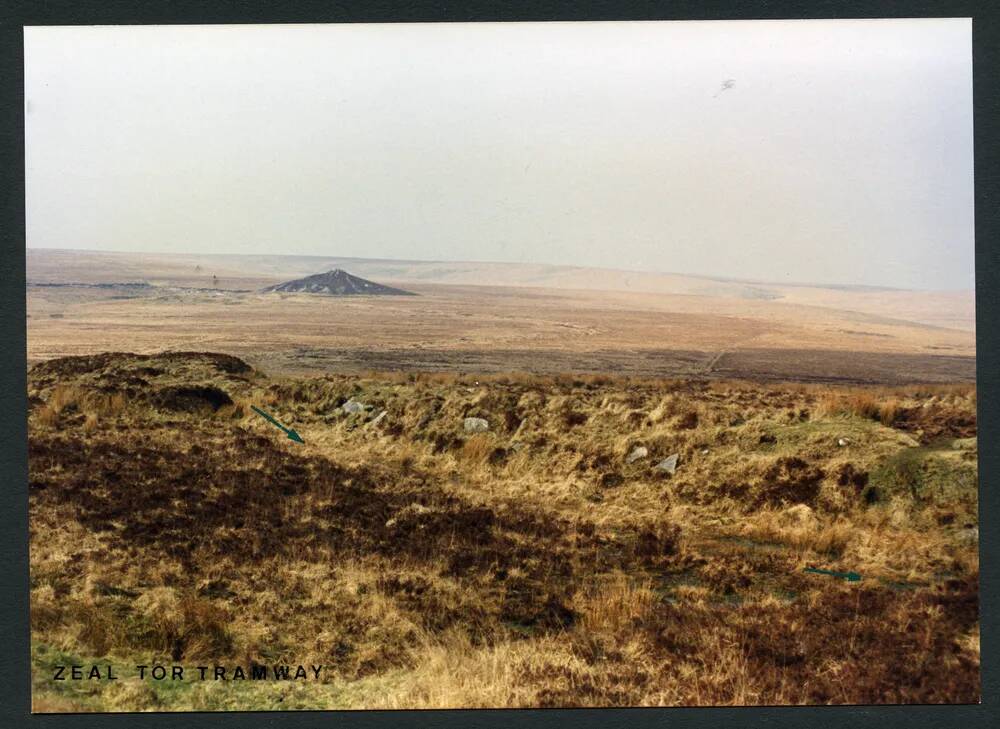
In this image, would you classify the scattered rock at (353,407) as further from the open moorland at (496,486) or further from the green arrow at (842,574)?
the green arrow at (842,574)

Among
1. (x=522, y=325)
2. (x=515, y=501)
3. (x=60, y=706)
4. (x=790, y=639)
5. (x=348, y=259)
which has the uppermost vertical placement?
(x=348, y=259)

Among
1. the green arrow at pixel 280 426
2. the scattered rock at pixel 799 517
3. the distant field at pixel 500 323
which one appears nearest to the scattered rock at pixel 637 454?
the scattered rock at pixel 799 517

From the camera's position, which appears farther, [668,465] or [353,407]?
[353,407]

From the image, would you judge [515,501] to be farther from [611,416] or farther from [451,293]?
[451,293]

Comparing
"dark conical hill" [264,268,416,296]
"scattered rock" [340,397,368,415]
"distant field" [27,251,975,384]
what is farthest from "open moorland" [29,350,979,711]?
"dark conical hill" [264,268,416,296]

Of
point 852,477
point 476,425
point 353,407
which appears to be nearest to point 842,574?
point 852,477

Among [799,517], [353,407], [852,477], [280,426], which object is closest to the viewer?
[799,517]

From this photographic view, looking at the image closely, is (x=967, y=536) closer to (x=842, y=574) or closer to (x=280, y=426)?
(x=842, y=574)

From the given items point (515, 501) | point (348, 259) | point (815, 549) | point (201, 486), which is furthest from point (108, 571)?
point (815, 549)
